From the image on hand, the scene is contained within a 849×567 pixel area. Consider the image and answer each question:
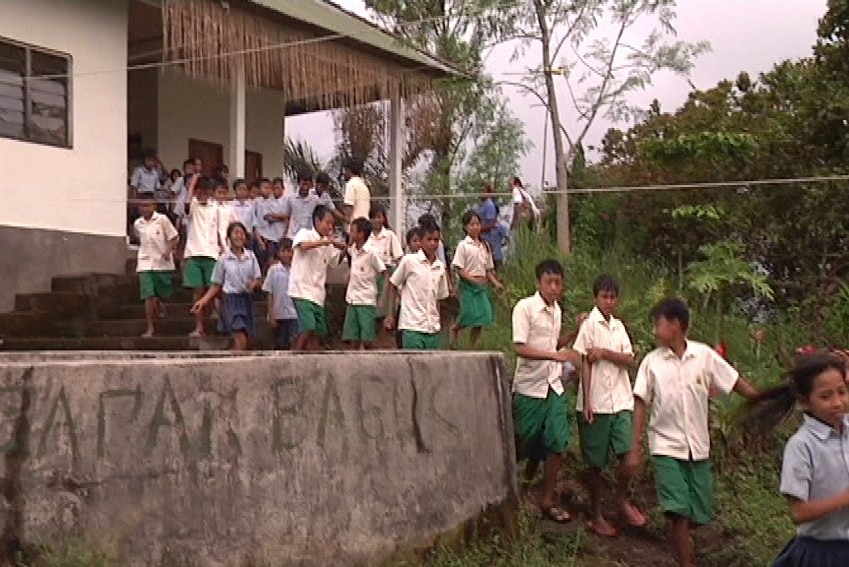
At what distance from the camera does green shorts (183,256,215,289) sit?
30.4 ft

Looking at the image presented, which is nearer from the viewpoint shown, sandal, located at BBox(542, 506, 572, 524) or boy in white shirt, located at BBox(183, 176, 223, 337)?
sandal, located at BBox(542, 506, 572, 524)

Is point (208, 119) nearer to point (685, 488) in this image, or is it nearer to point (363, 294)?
point (363, 294)

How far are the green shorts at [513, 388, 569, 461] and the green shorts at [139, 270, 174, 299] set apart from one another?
433cm

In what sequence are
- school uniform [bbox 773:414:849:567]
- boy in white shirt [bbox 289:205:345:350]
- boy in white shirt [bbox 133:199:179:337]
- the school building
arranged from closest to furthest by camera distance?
school uniform [bbox 773:414:849:567], boy in white shirt [bbox 289:205:345:350], boy in white shirt [bbox 133:199:179:337], the school building

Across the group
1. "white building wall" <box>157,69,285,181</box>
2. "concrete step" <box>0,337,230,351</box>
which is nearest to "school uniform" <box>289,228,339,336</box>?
"concrete step" <box>0,337,230,351</box>

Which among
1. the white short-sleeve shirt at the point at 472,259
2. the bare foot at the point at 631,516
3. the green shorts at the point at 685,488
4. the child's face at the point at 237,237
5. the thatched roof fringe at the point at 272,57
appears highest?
the thatched roof fringe at the point at 272,57

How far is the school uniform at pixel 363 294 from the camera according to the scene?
8508 mm

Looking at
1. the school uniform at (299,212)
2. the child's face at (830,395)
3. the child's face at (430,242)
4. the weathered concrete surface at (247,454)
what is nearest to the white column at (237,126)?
the school uniform at (299,212)

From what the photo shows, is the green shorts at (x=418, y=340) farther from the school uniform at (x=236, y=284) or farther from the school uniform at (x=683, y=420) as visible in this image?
the school uniform at (x=683, y=420)

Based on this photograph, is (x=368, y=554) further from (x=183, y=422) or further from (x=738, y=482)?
(x=738, y=482)

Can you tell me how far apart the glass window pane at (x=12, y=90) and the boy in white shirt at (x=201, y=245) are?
86.4 inches

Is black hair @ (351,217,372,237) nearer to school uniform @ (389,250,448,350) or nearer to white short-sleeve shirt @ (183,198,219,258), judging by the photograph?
school uniform @ (389,250,448,350)

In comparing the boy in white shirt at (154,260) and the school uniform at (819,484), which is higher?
the boy in white shirt at (154,260)

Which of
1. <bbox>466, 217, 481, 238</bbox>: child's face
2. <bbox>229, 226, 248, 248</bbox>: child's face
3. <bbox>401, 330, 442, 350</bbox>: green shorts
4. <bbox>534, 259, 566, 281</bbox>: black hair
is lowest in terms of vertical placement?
<bbox>401, 330, 442, 350</bbox>: green shorts
